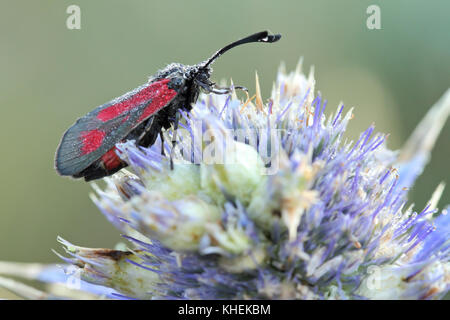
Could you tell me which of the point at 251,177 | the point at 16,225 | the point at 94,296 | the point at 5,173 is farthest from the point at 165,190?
the point at 5,173

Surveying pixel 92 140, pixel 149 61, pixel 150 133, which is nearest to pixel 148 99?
pixel 150 133

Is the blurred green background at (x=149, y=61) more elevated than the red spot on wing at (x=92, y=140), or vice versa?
the blurred green background at (x=149, y=61)

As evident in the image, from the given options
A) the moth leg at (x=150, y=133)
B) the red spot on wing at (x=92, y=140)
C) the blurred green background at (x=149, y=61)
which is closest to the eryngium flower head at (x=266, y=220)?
the moth leg at (x=150, y=133)

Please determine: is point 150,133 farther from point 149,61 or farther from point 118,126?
point 149,61

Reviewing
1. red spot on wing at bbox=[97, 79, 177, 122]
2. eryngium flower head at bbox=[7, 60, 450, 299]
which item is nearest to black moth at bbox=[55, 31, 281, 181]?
red spot on wing at bbox=[97, 79, 177, 122]

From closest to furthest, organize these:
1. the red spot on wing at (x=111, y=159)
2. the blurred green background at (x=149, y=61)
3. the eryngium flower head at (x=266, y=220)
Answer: the eryngium flower head at (x=266, y=220) < the red spot on wing at (x=111, y=159) < the blurred green background at (x=149, y=61)

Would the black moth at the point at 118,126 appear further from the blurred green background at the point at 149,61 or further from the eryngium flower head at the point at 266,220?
the blurred green background at the point at 149,61

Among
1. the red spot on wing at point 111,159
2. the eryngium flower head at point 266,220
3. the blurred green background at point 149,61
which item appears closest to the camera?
the eryngium flower head at point 266,220

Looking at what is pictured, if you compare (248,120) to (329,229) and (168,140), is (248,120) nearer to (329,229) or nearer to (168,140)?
(168,140)
